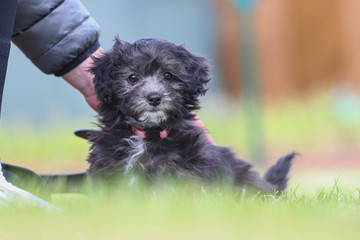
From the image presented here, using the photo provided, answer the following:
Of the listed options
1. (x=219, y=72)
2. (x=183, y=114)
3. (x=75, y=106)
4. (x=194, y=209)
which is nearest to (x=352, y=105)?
(x=219, y=72)

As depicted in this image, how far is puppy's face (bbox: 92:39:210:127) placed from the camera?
3908mm

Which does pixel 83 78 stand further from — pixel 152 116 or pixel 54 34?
pixel 152 116

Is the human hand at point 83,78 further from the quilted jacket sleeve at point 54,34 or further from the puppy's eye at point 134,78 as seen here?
the puppy's eye at point 134,78

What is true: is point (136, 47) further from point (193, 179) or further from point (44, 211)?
point (44, 211)

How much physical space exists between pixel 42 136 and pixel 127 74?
5.95m

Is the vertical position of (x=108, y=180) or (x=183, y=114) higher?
(x=183, y=114)

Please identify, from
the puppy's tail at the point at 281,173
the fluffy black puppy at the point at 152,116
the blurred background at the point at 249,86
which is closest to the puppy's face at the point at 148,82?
the fluffy black puppy at the point at 152,116

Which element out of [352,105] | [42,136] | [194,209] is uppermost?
[352,105]

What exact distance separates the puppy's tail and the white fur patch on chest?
1402mm

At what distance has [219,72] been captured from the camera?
1362 cm

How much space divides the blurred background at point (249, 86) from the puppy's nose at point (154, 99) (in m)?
4.09

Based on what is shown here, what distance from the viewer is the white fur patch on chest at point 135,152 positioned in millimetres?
3770

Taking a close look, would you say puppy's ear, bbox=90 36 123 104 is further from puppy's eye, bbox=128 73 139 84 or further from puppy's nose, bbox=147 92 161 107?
puppy's nose, bbox=147 92 161 107

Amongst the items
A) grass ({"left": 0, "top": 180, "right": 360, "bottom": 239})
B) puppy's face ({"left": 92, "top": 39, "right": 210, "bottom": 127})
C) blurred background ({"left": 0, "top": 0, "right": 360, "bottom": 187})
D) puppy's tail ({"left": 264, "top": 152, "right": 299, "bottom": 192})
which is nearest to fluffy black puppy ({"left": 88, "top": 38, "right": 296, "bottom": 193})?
puppy's face ({"left": 92, "top": 39, "right": 210, "bottom": 127})
